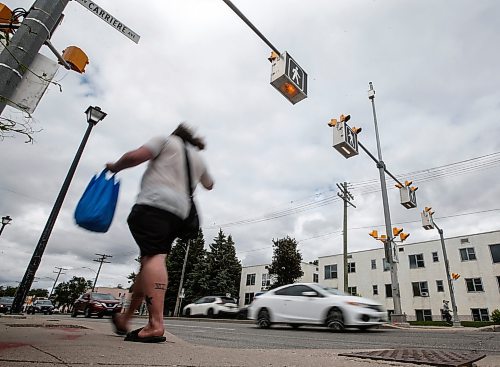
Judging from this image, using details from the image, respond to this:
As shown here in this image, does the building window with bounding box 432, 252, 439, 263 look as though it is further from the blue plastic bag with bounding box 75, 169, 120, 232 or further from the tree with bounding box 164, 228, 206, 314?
the blue plastic bag with bounding box 75, 169, 120, 232

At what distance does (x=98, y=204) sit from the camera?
269 centimetres

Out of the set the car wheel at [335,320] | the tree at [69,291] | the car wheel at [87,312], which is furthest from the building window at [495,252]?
the tree at [69,291]

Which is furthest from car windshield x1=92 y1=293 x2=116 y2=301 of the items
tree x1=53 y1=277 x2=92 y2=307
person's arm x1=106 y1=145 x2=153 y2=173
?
tree x1=53 y1=277 x2=92 y2=307

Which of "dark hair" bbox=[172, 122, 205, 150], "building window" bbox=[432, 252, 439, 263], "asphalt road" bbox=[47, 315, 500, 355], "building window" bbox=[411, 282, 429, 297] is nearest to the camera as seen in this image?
"dark hair" bbox=[172, 122, 205, 150]

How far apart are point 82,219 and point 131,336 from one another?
0.98m

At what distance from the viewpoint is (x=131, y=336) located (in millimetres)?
2262

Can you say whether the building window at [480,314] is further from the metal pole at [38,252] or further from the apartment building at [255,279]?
the metal pole at [38,252]

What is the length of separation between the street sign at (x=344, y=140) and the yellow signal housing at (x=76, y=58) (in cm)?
843

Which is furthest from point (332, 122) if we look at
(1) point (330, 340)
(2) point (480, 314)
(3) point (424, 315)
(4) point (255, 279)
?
(4) point (255, 279)

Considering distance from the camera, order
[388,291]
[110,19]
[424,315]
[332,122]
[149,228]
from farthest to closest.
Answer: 1. [388,291]
2. [424,315]
3. [332,122]
4. [110,19]
5. [149,228]

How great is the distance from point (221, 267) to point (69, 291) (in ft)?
153

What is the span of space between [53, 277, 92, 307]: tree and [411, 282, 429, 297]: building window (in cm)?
6402

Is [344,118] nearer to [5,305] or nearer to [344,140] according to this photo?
[344,140]

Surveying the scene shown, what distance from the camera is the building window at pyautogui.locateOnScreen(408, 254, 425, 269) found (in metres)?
38.1
